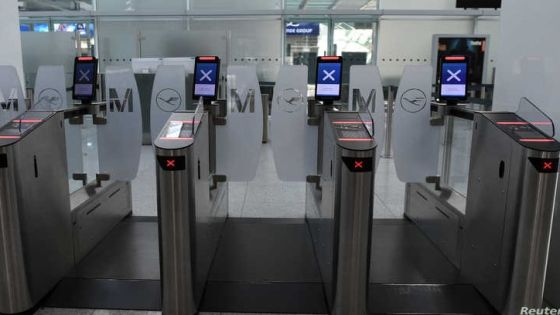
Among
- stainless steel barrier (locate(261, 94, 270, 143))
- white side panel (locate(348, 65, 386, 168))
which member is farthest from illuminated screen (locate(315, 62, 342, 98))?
stainless steel barrier (locate(261, 94, 270, 143))

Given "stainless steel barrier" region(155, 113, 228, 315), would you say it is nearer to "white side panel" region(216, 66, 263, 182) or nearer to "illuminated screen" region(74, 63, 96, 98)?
"white side panel" region(216, 66, 263, 182)

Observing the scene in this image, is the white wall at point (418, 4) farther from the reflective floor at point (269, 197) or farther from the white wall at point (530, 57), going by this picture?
the white wall at point (530, 57)

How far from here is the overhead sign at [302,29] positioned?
7.86 metres

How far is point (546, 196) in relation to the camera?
1.99 m

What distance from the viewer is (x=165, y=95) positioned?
336 cm

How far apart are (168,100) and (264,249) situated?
4.34ft

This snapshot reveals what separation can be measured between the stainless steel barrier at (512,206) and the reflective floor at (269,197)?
1.43m

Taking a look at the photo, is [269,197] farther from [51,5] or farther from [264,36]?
[51,5]

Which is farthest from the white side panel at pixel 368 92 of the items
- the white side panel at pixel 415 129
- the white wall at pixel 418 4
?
the white wall at pixel 418 4

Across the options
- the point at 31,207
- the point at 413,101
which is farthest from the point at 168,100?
the point at 413,101

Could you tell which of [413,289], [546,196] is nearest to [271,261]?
[413,289]

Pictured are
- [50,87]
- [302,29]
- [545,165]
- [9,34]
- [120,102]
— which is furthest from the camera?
[302,29]

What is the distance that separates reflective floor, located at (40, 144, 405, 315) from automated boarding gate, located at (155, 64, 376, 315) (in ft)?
3.04

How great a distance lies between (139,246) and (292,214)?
1.30 metres
